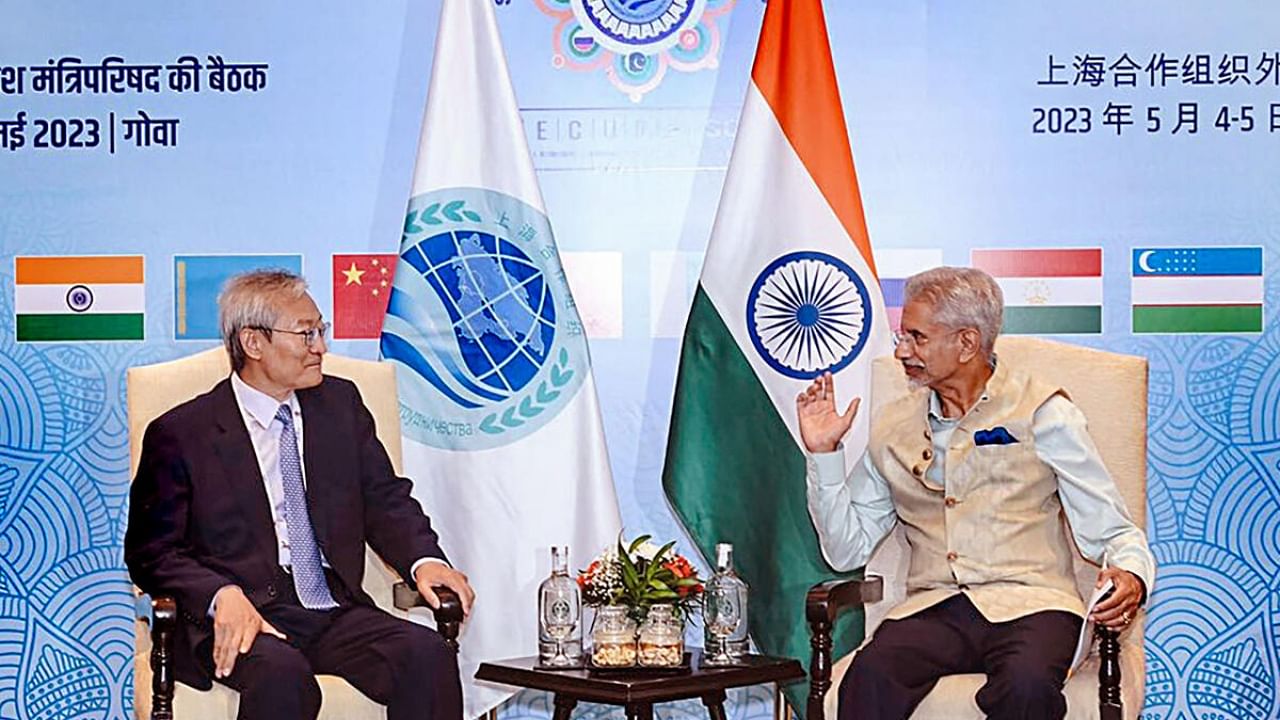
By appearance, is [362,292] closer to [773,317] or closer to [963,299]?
[773,317]

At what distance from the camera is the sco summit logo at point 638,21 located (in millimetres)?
5023

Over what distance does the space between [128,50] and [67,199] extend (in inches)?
18.7

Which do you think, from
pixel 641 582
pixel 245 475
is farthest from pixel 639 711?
pixel 245 475

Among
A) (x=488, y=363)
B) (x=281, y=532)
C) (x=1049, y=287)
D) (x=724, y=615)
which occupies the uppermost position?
(x=1049, y=287)

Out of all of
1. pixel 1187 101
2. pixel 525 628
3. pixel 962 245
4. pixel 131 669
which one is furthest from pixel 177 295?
pixel 1187 101

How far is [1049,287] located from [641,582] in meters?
1.83

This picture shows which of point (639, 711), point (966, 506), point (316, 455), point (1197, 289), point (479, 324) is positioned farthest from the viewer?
point (1197, 289)

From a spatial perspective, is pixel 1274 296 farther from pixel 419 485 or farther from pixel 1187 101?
pixel 419 485

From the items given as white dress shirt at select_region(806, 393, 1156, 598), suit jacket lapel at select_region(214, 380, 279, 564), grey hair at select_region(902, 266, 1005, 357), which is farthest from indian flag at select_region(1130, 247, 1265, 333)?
suit jacket lapel at select_region(214, 380, 279, 564)

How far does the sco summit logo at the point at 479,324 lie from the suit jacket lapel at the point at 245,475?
0.73 metres

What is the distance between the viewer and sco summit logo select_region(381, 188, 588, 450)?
468 centimetres

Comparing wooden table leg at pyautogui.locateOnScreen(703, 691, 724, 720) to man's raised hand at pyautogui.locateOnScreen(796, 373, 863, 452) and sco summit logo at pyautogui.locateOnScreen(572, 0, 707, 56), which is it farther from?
sco summit logo at pyautogui.locateOnScreen(572, 0, 707, 56)

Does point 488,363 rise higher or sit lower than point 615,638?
higher

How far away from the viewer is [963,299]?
394cm
